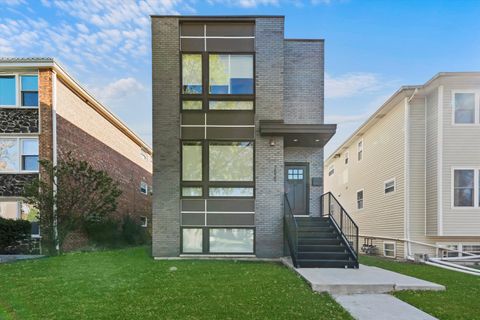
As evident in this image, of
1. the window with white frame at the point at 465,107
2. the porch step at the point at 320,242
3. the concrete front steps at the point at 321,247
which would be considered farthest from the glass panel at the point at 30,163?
the window with white frame at the point at 465,107

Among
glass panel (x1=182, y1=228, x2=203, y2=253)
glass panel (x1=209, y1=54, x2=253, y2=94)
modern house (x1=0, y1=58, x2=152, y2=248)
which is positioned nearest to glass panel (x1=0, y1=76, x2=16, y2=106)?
modern house (x1=0, y1=58, x2=152, y2=248)

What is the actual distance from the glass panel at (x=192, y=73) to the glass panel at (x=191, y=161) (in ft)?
6.25

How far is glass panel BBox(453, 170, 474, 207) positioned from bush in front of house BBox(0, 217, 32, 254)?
16.6 m

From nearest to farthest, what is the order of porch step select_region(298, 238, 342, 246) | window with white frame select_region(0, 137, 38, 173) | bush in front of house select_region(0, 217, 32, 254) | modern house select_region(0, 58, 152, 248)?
porch step select_region(298, 238, 342, 246)
bush in front of house select_region(0, 217, 32, 254)
modern house select_region(0, 58, 152, 248)
window with white frame select_region(0, 137, 38, 173)

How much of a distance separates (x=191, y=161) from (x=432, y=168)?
911 centimetres

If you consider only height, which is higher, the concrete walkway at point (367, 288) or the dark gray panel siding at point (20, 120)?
the dark gray panel siding at point (20, 120)

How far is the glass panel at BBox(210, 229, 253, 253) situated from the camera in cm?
1076

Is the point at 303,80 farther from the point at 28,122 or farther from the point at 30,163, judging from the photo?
the point at 30,163

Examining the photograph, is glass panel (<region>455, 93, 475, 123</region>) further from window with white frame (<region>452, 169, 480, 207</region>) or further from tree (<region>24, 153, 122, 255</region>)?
tree (<region>24, 153, 122, 255</region>)

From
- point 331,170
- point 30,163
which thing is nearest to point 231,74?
point 30,163

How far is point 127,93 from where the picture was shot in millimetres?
20859

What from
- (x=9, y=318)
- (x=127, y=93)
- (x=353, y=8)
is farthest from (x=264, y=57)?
(x=127, y=93)

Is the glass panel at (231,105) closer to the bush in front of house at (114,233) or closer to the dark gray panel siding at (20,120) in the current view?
the dark gray panel siding at (20,120)

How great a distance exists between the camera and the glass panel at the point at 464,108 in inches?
459
